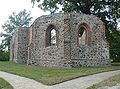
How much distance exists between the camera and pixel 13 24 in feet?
199

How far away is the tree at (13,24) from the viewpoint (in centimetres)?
5681

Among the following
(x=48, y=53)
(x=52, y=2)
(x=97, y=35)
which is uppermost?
(x=52, y=2)

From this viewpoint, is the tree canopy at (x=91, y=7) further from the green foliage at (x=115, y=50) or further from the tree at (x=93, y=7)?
the green foliage at (x=115, y=50)

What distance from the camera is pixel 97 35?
24.3 metres

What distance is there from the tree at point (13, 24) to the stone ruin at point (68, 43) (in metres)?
32.6

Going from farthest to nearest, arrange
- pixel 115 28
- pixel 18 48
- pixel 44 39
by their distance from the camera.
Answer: pixel 115 28, pixel 18 48, pixel 44 39

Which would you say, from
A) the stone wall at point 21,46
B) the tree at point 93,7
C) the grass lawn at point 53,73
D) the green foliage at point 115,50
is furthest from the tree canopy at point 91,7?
the grass lawn at point 53,73

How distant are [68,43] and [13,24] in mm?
40336

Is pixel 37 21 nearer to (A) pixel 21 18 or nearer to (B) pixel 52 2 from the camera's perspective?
(B) pixel 52 2

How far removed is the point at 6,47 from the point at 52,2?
27848 mm

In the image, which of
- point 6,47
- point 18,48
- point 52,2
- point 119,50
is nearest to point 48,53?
point 18,48

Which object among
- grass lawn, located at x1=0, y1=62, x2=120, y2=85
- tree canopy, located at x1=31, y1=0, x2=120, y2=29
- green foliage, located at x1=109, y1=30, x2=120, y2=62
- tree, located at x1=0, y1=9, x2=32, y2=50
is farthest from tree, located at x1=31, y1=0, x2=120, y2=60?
tree, located at x1=0, y1=9, x2=32, y2=50

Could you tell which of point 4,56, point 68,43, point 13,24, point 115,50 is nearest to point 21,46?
point 68,43

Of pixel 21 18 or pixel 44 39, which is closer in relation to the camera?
pixel 44 39
